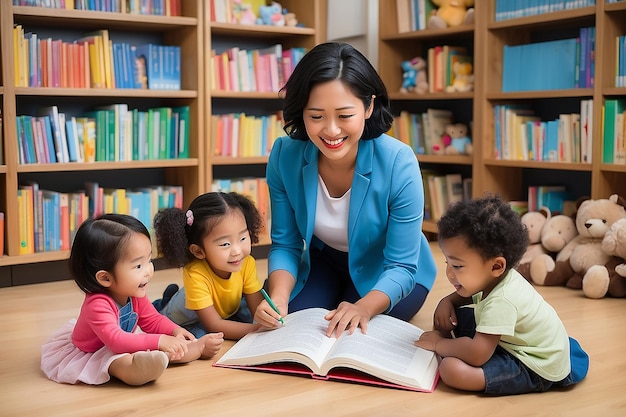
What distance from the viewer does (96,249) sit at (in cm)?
199

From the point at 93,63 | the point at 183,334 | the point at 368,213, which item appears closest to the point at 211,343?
the point at 183,334

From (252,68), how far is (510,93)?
4.13ft

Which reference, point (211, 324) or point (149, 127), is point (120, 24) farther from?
point (211, 324)

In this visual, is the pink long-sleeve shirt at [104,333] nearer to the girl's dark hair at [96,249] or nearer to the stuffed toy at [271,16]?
the girl's dark hair at [96,249]

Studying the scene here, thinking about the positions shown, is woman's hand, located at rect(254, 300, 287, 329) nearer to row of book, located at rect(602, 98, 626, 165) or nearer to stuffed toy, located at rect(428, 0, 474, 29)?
row of book, located at rect(602, 98, 626, 165)

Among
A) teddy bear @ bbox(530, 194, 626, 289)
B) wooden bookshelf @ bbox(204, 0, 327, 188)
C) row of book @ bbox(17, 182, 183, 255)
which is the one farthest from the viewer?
wooden bookshelf @ bbox(204, 0, 327, 188)

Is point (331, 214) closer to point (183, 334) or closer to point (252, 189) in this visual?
point (183, 334)

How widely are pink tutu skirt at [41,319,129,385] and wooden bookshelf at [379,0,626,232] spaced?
224 cm

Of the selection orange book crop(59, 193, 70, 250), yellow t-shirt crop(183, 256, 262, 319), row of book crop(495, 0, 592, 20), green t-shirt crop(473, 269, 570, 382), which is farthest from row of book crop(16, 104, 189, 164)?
green t-shirt crop(473, 269, 570, 382)

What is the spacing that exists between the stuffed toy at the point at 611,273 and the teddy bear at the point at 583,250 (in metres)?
0.07

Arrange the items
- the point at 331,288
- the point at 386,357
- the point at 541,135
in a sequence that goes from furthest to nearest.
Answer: the point at 541,135 < the point at 331,288 < the point at 386,357

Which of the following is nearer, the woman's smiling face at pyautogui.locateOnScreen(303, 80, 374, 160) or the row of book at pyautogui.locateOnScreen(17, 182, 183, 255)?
the woman's smiling face at pyautogui.locateOnScreen(303, 80, 374, 160)

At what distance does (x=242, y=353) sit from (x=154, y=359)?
0.88 ft

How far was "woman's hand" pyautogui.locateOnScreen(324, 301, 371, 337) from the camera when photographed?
2.05 m
